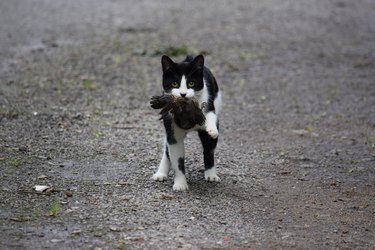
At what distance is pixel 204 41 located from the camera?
43.6 feet

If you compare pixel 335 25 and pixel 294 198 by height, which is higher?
pixel 335 25

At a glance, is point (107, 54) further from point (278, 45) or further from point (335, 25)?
point (335, 25)

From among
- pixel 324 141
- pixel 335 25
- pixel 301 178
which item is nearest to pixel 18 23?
pixel 335 25

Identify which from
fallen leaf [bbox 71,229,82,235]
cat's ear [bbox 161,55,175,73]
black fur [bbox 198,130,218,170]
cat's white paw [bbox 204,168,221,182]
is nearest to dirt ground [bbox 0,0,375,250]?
fallen leaf [bbox 71,229,82,235]

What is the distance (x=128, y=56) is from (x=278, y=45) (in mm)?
3126

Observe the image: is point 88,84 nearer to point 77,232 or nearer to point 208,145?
point 208,145

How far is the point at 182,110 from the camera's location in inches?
226

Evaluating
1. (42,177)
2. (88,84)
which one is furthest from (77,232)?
(88,84)

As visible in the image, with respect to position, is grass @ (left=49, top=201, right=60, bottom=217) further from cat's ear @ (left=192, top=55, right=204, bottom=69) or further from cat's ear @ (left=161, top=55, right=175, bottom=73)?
cat's ear @ (left=192, top=55, right=204, bottom=69)

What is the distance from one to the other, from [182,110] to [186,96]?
0.41 feet

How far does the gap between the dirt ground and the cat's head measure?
92cm

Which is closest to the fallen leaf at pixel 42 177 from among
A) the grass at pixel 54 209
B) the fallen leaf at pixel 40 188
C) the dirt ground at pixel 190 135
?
the dirt ground at pixel 190 135

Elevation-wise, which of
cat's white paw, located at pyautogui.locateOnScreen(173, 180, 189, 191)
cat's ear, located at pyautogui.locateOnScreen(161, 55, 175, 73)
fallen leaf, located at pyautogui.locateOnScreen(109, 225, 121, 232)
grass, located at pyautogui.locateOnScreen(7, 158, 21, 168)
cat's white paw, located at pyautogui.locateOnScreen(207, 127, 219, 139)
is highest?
cat's ear, located at pyautogui.locateOnScreen(161, 55, 175, 73)

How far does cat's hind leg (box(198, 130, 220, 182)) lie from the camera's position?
6155 mm
